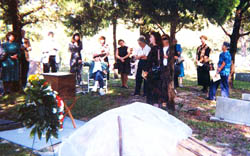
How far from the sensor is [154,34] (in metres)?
6.95

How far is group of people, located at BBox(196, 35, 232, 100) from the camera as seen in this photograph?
858 centimetres

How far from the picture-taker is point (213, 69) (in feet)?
33.1

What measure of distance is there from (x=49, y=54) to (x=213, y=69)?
634 centimetres

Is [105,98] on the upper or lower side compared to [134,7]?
lower

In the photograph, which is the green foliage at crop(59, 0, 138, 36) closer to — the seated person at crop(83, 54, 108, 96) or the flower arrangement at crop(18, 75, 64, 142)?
the seated person at crop(83, 54, 108, 96)

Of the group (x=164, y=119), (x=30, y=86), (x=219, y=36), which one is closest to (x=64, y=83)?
(x=30, y=86)

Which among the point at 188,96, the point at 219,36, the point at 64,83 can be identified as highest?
the point at 219,36

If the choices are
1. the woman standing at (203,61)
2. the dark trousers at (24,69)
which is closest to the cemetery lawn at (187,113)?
the woman standing at (203,61)

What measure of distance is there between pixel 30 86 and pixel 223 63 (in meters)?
6.16

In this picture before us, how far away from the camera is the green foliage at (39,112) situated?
13.4ft

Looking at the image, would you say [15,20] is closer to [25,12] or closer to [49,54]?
[49,54]

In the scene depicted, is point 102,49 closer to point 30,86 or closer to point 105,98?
point 105,98

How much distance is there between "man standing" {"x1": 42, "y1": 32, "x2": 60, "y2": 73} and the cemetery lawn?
2075 millimetres

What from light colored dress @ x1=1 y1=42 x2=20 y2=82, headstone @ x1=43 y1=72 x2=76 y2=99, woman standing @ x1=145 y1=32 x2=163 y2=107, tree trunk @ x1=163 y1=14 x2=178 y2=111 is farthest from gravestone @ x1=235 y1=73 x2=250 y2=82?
headstone @ x1=43 y1=72 x2=76 y2=99
